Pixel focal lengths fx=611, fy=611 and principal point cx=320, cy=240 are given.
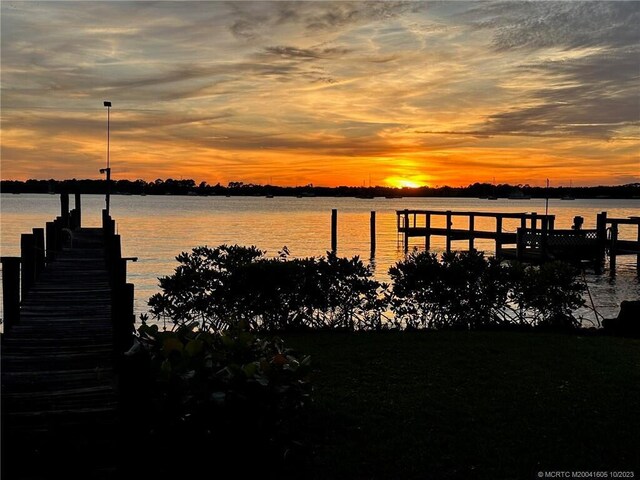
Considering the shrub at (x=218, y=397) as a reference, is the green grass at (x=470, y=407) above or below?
below

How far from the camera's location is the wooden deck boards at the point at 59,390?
5094 millimetres

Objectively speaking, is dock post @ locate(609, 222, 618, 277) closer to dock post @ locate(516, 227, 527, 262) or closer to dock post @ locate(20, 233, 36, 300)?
dock post @ locate(516, 227, 527, 262)

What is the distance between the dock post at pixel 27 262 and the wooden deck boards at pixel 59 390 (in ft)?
1.27

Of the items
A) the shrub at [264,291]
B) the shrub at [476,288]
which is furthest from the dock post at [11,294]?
the shrub at [476,288]

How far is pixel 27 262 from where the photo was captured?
1250cm

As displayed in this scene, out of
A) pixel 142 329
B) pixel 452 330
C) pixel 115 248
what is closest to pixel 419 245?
pixel 452 330

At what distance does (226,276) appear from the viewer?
475 inches

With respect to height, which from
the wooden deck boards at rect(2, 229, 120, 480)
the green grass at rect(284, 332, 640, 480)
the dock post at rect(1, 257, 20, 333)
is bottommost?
the green grass at rect(284, 332, 640, 480)

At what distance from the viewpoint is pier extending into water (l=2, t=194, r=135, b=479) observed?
16.9 ft

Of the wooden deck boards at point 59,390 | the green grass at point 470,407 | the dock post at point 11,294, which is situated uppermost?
the dock post at point 11,294

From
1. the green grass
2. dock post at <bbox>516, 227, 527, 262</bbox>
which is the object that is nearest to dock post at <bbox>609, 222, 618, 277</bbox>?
dock post at <bbox>516, 227, 527, 262</bbox>

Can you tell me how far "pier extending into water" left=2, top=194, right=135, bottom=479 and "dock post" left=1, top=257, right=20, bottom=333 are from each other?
16 millimetres

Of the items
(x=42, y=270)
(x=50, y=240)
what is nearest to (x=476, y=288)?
(x=42, y=270)

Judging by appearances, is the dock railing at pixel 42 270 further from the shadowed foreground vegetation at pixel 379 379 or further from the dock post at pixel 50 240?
the shadowed foreground vegetation at pixel 379 379
